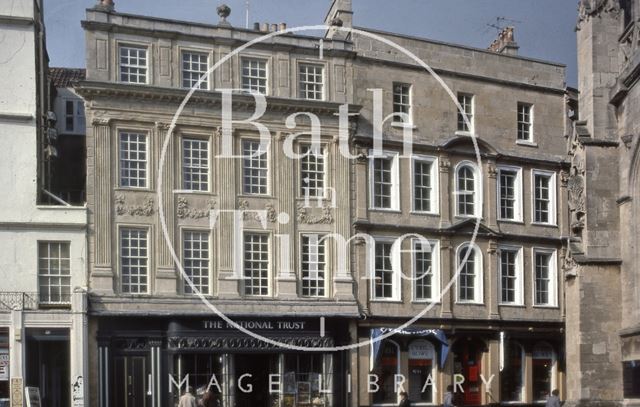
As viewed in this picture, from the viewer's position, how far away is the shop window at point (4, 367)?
31.4 m

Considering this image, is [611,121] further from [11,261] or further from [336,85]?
[11,261]

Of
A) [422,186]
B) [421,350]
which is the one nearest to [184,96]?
[422,186]

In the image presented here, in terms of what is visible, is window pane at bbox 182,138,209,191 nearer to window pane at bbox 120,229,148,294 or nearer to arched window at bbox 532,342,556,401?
window pane at bbox 120,229,148,294

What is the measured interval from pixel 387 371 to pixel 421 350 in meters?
1.42

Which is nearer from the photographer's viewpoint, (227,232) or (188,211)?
(188,211)

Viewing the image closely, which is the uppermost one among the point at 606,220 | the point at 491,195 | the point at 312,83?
the point at 312,83

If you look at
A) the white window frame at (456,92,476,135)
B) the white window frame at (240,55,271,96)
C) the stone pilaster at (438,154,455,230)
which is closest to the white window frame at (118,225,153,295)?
the white window frame at (240,55,271,96)

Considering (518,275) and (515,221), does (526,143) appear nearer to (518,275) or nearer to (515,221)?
(515,221)

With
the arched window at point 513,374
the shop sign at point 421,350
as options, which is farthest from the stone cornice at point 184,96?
the arched window at point 513,374

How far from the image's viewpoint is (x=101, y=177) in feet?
109

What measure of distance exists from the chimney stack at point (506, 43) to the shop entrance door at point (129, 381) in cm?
1749

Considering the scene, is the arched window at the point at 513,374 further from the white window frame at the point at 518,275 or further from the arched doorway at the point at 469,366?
the white window frame at the point at 518,275

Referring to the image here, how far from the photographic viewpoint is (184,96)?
112 ft

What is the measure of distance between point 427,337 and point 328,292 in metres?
3.89
